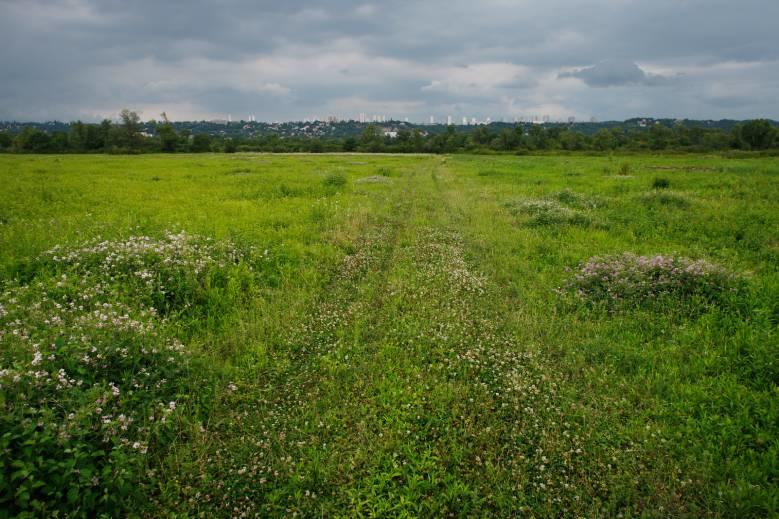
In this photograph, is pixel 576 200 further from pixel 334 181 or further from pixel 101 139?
pixel 101 139

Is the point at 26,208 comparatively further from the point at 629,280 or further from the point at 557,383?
the point at 629,280

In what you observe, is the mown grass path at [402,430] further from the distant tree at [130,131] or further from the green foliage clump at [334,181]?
the distant tree at [130,131]

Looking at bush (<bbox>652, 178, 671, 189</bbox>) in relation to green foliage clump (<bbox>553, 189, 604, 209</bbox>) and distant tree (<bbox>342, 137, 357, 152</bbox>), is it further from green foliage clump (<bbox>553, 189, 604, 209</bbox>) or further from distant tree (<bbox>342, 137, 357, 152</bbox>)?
distant tree (<bbox>342, 137, 357, 152</bbox>)

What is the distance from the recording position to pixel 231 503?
385 centimetres

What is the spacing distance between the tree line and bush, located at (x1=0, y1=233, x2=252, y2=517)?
99627 millimetres

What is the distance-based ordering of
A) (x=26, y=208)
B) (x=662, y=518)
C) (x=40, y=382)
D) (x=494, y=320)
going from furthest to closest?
1. (x=26, y=208)
2. (x=494, y=320)
3. (x=40, y=382)
4. (x=662, y=518)

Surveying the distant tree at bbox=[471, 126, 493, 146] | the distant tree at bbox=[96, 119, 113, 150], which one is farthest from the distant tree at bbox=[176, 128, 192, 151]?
the distant tree at bbox=[471, 126, 493, 146]

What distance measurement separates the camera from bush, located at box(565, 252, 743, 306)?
801cm

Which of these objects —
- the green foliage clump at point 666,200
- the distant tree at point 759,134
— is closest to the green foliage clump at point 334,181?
the green foliage clump at point 666,200

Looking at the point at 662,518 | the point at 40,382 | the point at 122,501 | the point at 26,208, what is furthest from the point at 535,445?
the point at 26,208

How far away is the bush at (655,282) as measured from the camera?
801 centimetres

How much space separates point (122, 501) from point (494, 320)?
6.05 m

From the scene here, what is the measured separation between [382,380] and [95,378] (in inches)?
147

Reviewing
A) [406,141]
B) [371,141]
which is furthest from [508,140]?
[371,141]
